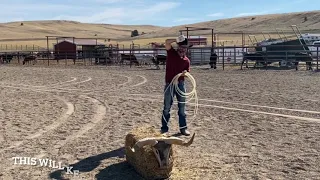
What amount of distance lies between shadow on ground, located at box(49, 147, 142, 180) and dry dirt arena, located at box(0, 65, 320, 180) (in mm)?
11

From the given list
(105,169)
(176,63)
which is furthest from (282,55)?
(105,169)

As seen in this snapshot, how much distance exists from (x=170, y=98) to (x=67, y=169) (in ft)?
7.12

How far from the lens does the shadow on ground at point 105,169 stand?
5.03 metres

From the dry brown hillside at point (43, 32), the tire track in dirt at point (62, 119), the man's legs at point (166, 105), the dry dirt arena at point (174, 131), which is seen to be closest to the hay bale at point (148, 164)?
the dry dirt arena at point (174, 131)

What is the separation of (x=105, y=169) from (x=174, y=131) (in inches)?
89.3

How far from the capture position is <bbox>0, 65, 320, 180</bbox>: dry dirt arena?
523 cm

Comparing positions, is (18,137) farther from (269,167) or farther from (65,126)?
(269,167)

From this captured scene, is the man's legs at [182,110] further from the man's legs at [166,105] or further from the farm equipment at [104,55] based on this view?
the farm equipment at [104,55]

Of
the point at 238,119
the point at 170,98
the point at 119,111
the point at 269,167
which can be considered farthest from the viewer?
the point at 119,111

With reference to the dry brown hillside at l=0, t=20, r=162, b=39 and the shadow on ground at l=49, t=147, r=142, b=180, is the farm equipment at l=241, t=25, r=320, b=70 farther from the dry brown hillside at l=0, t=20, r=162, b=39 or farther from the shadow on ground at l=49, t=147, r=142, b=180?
the dry brown hillside at l=0, t=20, r=162, b=39

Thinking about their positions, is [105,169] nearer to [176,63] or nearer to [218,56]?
[176,63]

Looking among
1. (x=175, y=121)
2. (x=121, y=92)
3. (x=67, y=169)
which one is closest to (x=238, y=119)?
(x=175, y=121)

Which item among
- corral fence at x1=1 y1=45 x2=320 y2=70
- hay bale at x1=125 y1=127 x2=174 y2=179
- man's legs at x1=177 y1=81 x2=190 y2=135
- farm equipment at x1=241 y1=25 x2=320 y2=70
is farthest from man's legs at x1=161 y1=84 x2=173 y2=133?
farm equipment at x1=241 y1=25 x2=320 y2=70

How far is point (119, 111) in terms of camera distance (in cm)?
961
